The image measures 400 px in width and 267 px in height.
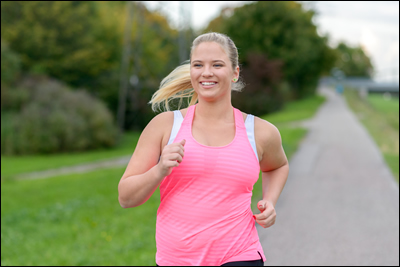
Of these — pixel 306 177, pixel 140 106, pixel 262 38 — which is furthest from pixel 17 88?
pixel 262 38

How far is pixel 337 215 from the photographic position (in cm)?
664

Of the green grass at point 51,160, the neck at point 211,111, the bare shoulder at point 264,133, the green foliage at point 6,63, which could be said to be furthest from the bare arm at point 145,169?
the green grass at point 51,160

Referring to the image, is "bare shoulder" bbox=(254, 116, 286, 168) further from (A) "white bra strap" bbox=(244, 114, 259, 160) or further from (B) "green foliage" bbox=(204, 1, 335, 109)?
(B) "green foliage" bbox=(204, 1, 335, 109)

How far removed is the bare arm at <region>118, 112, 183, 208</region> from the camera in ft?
6.08

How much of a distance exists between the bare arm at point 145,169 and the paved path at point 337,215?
3.25m

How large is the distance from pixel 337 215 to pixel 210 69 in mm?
5253

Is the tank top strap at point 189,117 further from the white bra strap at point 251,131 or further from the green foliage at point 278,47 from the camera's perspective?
the green foliage at point 278,47

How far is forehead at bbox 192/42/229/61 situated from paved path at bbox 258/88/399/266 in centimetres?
340

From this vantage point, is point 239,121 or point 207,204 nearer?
point 207,204

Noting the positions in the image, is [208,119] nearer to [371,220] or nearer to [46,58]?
[371,220]

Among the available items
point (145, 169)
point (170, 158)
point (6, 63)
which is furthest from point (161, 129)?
point (6, 63)

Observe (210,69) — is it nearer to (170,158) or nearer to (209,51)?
(209,51)

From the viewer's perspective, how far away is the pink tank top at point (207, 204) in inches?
75.6

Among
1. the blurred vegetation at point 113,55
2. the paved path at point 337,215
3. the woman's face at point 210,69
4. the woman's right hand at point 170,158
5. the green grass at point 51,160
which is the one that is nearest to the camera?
the woman's right hand at point 170,158
